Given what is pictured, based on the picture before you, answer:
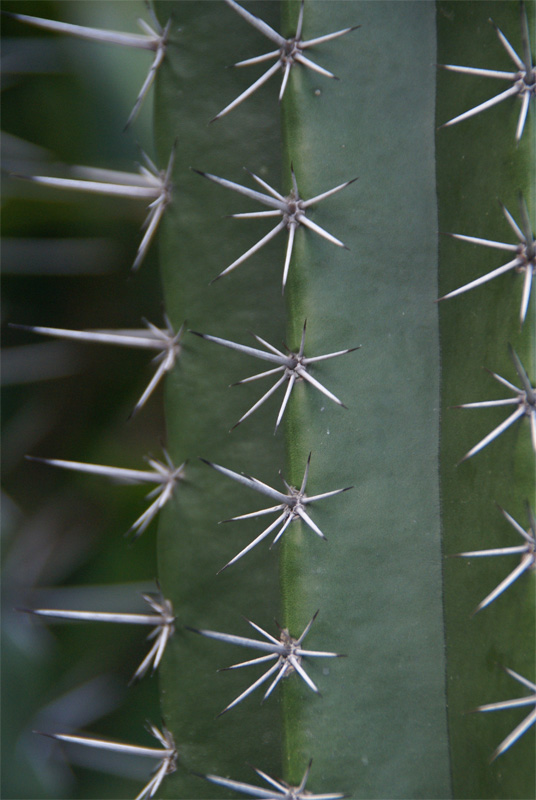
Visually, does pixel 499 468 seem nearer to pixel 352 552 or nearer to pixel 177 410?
pixel 352 552

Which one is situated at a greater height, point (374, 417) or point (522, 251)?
point (522, 251)

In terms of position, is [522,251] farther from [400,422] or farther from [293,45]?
[293,45]

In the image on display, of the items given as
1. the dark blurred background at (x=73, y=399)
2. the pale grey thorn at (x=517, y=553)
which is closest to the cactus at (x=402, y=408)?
the pale grey thorn at (x=517, y=553)

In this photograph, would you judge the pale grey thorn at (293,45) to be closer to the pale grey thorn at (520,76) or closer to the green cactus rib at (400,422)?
the green cactus rib at (400,422)

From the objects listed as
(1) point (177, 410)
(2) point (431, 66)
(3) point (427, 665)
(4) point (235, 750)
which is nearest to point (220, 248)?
(1) point (177, 410)

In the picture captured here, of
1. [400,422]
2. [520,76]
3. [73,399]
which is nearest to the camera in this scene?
[520,76]

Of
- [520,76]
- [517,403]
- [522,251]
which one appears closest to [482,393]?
[517,403]
